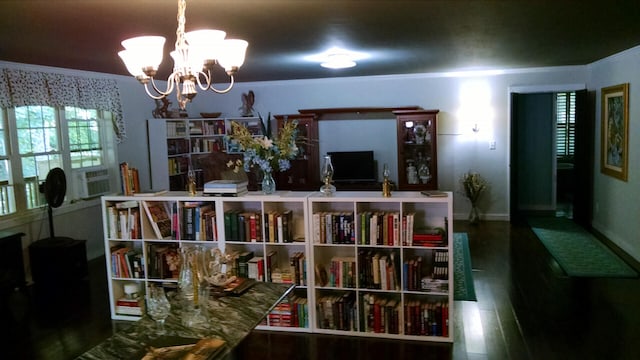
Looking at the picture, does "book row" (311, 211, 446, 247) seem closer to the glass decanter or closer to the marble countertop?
the marble countertop

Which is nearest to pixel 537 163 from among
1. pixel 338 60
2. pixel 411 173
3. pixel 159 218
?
pixel 411 173

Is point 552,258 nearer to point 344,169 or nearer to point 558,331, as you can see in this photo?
point 558,331

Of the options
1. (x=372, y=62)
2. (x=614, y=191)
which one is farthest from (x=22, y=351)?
(x=614, y=191)

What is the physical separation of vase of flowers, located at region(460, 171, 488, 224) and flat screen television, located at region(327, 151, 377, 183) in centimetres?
132

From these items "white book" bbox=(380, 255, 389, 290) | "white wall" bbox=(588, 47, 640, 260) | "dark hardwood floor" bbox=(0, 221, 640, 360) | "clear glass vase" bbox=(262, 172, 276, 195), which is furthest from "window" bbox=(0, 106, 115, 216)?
"white wall" bbox=(588, 47, 640, 260)

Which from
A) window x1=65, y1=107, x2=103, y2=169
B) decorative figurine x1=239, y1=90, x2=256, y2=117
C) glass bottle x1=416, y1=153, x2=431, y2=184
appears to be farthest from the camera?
decorative figurine x1=239, y1=90, x2=256, y2=117

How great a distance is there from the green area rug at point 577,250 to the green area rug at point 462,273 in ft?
3.09

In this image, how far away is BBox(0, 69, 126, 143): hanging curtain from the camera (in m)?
5.04

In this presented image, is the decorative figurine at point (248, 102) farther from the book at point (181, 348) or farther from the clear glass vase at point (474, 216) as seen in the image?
the book at point (181, 348)

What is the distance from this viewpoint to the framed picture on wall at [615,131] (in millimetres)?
5598

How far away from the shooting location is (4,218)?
509 centimetres

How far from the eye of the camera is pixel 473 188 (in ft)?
23.9

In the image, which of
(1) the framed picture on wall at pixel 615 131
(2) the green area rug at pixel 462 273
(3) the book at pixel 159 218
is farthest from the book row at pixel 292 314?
(1) the framed picture on wall at pixel 615 131

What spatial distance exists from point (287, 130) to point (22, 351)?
2.57 metres
